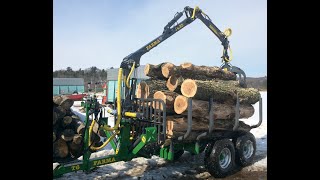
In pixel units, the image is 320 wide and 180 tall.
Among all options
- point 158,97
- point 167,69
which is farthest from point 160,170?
point 167,69

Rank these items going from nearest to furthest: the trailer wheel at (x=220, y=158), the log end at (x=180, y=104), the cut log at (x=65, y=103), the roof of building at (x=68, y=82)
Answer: the log end at (x=180, y=104) → the cut log at (x=65, y=103) → the trailer wheel at (x=220, y=158) → the roof of building at (x=68, y=82)

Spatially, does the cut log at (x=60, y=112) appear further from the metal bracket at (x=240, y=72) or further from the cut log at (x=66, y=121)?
the metal bracket at (x=240, y=72)

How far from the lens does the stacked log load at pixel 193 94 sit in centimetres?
692

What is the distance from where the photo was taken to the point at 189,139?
6.99 m

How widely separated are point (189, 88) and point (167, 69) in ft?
2.88

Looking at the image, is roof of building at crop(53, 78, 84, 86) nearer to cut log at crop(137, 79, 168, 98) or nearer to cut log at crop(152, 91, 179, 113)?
cut log at crop(137, 79, 168, 98)

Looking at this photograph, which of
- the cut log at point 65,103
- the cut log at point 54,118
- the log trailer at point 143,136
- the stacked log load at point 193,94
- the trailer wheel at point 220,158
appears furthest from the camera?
the trailer wheel at point 220,158

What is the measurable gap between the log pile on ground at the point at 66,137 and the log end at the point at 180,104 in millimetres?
1919

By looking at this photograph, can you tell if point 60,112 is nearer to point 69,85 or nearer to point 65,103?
point 65,103

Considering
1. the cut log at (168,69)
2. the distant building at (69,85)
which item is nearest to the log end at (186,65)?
the cut log at (168,69)

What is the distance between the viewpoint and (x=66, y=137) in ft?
19.8
